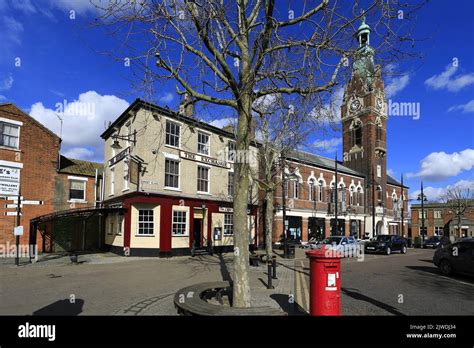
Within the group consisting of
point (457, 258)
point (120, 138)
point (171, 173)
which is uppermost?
point (120, 138)

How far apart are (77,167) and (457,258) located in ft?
81.3

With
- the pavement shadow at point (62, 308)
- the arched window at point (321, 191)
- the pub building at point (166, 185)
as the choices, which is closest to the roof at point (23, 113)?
the pub building at point (166, 185)

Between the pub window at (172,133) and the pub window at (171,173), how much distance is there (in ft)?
4.07

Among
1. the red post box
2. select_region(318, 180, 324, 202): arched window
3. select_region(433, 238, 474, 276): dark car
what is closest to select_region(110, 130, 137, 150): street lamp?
the red post box

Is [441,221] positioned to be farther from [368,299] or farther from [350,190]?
[368,299]

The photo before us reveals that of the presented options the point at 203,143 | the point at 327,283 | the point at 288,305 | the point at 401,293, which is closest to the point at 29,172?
the point at 203,143

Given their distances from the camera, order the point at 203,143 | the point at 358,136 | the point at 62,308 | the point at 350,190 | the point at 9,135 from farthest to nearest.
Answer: the point at 358,136 → the point at 350,190 → the point at 203,143 → the point at 9,135 → the point at 62,308

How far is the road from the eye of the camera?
25.4 feet

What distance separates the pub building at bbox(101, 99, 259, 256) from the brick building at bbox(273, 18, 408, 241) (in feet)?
20.0

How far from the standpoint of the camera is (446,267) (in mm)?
13922

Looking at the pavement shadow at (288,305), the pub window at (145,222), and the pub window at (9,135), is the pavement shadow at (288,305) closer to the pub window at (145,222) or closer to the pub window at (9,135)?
the pub window at (145,222)

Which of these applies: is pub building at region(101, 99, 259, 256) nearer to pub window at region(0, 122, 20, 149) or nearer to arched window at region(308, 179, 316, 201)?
pub window at region(0, 122, 20, 149)

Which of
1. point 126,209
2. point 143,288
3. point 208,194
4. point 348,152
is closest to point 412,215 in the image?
point 348,152
